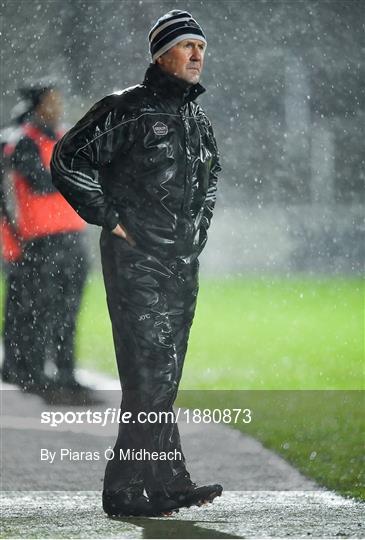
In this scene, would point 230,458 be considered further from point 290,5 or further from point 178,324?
point 290,5

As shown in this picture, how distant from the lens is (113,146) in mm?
5590

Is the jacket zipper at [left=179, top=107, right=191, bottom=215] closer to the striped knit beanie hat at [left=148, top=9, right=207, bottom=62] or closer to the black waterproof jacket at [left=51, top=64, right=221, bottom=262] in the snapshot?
the black waterproof jacket at [left=51, top=64, right=221, bottom=262]

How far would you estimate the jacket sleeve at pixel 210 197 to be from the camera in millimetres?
5802

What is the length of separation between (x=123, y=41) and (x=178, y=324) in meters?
1.28

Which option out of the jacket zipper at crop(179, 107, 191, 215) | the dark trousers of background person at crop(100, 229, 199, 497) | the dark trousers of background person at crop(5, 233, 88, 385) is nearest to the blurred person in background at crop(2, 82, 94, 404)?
the dark trousers of background person at crop(5, 233, 88, 385)

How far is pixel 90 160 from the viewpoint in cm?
557

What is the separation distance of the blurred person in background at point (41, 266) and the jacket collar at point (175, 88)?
601mm

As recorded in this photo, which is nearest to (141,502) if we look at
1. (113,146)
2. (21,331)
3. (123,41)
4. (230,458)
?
(230,458)

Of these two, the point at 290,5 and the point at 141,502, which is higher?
the point at 290,5

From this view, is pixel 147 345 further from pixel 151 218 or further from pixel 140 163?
pixel 140 163

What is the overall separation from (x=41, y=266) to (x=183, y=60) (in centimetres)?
114

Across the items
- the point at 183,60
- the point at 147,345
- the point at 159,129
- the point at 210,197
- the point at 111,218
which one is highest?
the point at 183,60

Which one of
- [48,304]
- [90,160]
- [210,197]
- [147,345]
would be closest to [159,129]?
[90,160]

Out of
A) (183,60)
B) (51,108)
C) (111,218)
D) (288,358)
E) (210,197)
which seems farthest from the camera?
(288,358)
